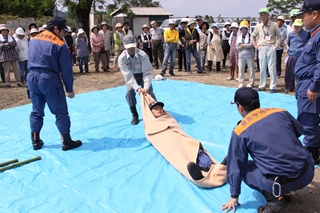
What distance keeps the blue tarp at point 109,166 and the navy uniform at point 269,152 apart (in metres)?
0.36

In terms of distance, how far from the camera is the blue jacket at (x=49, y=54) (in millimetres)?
3291

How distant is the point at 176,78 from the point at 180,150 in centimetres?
512

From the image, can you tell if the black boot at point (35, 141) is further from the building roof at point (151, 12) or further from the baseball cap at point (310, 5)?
the building roof at point (151, 12)

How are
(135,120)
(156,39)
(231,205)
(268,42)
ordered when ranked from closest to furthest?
(231,205) < (135,120) < (268,42) < (156,39)

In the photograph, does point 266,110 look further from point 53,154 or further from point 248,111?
point 53,154

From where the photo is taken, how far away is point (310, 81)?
2.85 metres

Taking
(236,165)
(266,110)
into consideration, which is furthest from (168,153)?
(266,110)

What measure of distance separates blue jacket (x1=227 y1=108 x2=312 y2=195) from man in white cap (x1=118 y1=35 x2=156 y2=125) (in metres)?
2.31

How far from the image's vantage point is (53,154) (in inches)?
137

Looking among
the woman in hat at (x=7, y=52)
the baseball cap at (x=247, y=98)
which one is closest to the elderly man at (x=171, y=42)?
the woman in hat at (x=7, y=52)

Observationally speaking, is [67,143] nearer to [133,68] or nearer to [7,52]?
[133,68]

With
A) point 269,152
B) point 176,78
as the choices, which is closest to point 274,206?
point 269,152

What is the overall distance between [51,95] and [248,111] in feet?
7.37

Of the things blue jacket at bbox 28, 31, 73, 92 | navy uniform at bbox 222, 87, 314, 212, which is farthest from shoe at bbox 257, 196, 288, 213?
blue jacket at bbox 28, 31, 73, 92
